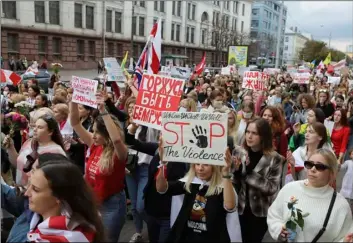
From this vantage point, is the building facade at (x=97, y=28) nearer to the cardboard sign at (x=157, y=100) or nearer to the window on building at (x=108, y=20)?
the window on building at (x=108, y=20)

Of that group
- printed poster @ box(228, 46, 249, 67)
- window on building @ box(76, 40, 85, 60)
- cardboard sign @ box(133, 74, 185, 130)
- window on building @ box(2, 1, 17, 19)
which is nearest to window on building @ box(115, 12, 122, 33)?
window on building @ box(76, 40, 85, 60)

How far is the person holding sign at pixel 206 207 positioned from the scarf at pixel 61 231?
97cm

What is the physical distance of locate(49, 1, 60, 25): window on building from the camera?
36469mm

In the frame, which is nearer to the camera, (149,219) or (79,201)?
(79,201)

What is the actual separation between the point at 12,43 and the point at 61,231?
34078mm

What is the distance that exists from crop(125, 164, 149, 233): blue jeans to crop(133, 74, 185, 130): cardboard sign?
554 mm

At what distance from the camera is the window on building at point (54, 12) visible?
120 ft

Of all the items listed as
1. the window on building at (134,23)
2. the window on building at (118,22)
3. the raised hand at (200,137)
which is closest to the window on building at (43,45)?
the window on building at (118,22)

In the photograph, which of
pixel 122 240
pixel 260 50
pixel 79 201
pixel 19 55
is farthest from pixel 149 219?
pixel 260 50

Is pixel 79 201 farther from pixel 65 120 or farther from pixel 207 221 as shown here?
pixel 65 120

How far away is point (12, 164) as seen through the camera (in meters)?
Answer: 3.92

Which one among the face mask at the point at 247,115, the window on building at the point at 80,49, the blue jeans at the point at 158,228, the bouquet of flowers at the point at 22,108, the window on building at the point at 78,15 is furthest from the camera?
the window on building at the point at 80,49

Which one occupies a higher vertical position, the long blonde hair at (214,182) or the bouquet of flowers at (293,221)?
the long blonde hair at (214,182)

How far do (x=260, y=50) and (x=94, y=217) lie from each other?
64420 millimetres
